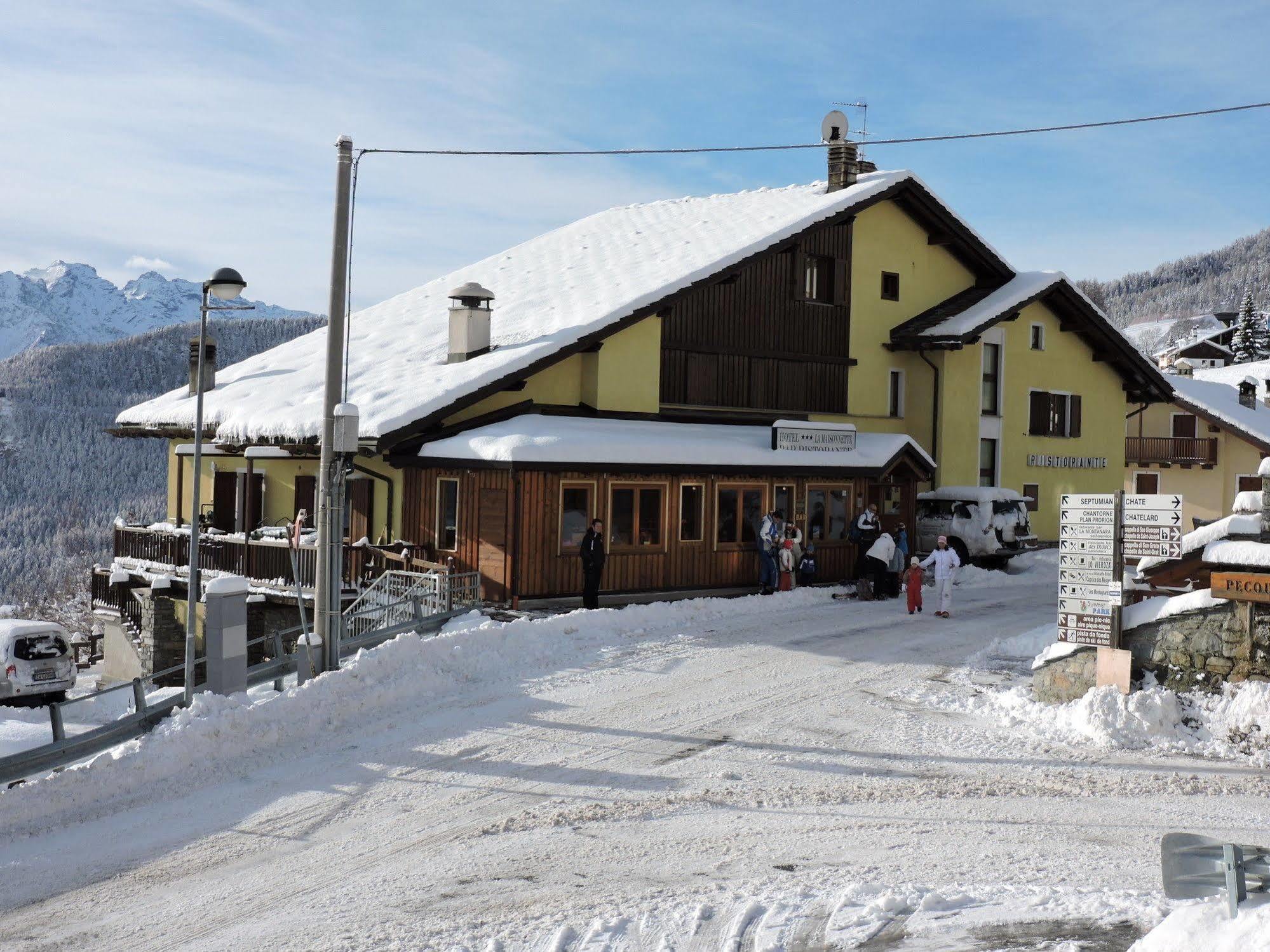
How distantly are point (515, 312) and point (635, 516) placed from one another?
6.46 meters

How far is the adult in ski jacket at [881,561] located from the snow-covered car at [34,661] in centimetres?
1560

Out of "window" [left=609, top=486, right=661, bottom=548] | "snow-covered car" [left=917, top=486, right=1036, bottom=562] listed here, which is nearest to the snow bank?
"window" [left=609, top=486, right=661, bottom=548]

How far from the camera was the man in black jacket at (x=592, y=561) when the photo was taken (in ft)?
65.5

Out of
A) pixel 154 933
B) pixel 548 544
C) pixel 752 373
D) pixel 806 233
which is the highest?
pixel 806 233

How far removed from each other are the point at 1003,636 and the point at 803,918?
11774 mm

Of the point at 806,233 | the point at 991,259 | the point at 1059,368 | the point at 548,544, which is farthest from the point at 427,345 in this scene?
the point at 1059,368

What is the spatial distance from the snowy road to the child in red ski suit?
20.7 feet

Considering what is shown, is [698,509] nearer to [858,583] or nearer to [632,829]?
[858,583]

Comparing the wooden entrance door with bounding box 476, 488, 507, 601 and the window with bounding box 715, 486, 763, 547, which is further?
the window with bounding box 715, 486, 763, 547

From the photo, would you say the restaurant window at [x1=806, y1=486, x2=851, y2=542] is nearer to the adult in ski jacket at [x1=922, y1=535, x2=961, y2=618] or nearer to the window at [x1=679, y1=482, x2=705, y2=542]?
the window at [x1=679, y1=482, x2=705, y2=542]

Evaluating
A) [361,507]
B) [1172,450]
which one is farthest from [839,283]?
[1172,450]

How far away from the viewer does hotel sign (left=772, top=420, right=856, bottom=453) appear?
77.8 ft

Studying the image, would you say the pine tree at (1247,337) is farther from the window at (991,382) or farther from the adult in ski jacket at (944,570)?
the adult in ski jacket at (944,570)

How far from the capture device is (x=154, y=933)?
747cm
